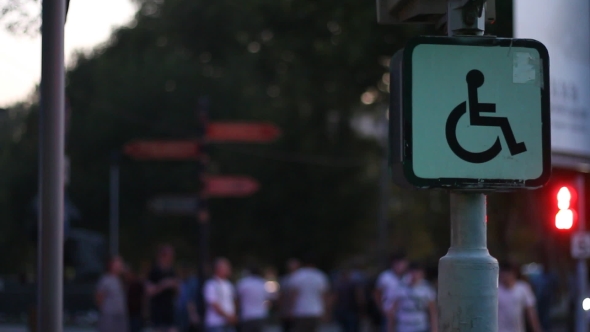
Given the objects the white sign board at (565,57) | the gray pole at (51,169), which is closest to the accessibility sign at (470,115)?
the gray pole at (51,169)

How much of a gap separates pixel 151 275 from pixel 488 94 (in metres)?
11.8

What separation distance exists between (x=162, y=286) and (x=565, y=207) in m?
5.62

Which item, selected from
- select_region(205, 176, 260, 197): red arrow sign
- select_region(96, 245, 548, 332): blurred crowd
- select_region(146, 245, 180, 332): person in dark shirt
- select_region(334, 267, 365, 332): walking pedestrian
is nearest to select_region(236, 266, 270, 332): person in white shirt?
select_region(96, 245, 548, 332): blurred crowd

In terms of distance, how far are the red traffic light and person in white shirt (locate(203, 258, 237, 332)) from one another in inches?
176

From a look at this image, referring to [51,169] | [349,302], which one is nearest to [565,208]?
[349,302]

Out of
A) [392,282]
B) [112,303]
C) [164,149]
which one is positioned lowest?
[112,303]

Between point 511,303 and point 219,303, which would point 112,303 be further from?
point 511,303

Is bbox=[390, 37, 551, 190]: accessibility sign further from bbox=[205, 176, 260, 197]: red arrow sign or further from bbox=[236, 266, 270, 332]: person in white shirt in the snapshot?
bbox=[205, 176, 260, 197]: red arrow sign

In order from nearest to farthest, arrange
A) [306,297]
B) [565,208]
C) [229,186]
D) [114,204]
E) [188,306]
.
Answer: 1. [565,208]
2. [306,297]
3. [229,186]
4. [188,306]
5. [114,204]

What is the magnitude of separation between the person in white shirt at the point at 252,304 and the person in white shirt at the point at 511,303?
4.28 m

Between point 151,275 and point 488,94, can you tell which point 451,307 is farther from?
point 151,275

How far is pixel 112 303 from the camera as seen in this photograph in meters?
15.0

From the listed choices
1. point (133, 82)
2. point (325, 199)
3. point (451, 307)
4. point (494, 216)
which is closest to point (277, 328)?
point (494, 216)

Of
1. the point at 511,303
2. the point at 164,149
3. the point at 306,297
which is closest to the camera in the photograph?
the point at 511,303
